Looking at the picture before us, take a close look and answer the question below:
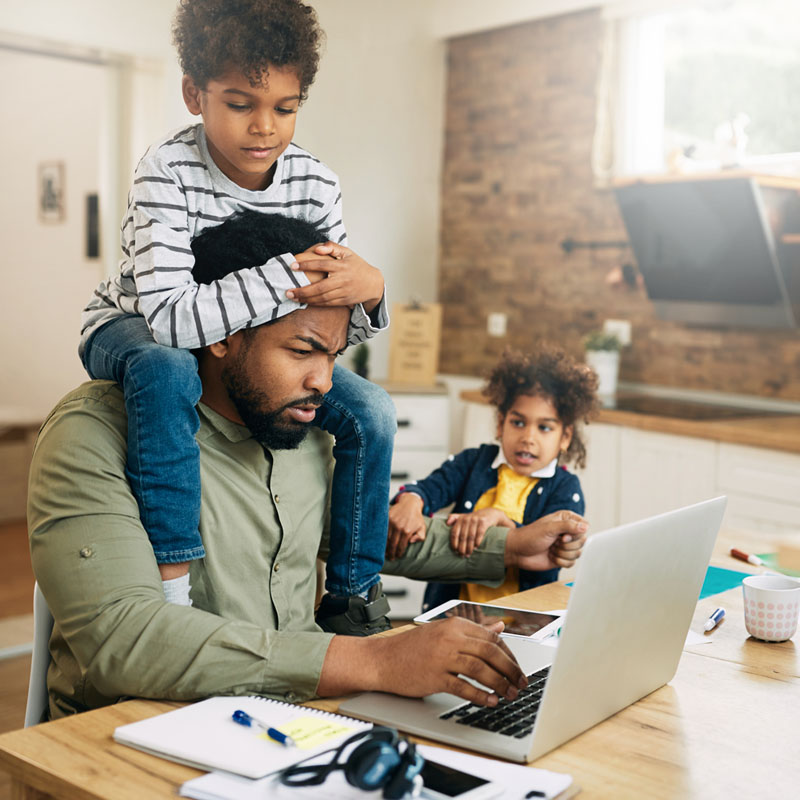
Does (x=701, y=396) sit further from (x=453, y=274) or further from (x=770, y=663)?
(x=770, y=663)

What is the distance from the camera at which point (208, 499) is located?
58.3 inches

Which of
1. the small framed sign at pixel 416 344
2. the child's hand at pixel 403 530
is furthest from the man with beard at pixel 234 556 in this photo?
the small framed sign at pixel 416 344

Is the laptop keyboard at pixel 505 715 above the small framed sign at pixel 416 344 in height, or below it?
below

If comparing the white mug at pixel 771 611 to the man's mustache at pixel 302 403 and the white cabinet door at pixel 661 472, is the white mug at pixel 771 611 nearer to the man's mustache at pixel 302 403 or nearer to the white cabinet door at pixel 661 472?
the man's mustache at pixel 302 403

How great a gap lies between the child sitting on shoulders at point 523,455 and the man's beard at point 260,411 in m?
0.70

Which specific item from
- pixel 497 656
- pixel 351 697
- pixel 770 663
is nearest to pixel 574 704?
pixel 497 656

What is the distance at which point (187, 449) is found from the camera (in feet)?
4.47

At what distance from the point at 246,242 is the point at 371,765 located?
873 mm

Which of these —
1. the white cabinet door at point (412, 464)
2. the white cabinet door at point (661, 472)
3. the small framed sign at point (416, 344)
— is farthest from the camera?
the small framed sign at point (416, 344)

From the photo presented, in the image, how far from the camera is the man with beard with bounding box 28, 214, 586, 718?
1151 mm

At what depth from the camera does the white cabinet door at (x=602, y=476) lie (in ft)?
12.6

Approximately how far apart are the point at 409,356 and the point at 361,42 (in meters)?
1.55

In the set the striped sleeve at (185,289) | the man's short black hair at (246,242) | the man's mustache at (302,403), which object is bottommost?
the man's mustache at (302,403)

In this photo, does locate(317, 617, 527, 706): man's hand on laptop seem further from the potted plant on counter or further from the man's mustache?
the potted plant on counter
